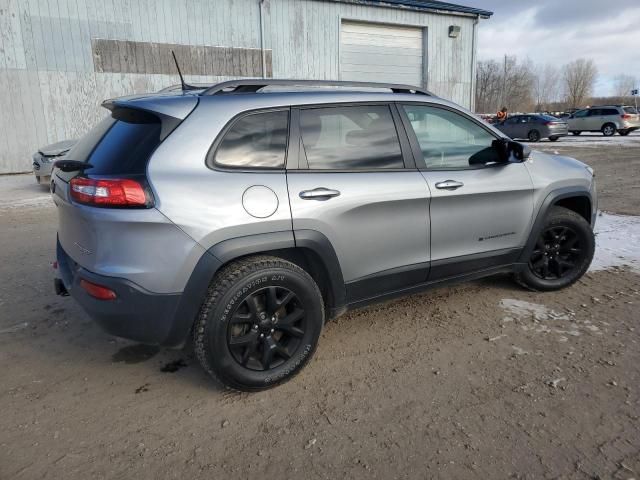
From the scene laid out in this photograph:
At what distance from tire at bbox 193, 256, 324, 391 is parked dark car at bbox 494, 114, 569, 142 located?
23800 millimetres

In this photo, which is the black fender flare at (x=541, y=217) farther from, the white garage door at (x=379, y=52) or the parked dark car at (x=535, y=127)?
the parked dark car at (x=535, y=127)

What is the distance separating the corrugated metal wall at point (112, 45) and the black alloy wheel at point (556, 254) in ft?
41.4

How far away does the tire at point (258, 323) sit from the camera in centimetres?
263

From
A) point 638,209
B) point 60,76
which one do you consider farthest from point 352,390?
point 60,76

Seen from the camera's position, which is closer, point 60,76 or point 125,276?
point 125,276

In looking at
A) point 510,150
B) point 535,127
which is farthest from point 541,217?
point 535,127

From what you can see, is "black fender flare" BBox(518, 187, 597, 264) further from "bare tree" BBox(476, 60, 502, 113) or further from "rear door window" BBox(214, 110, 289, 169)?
"bare tree" BBox(476, 60, 502, 113)

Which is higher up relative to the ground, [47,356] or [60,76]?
[60,76]

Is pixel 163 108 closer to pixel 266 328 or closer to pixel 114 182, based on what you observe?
pixel 114 182

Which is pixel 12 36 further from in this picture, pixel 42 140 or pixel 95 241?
pixel 95 241

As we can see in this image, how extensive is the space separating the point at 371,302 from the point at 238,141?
4.50 ft

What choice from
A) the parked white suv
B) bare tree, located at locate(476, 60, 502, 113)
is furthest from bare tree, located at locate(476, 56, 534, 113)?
the parked white suv

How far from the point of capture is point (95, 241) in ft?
8.36

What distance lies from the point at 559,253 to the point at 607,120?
26.9m
